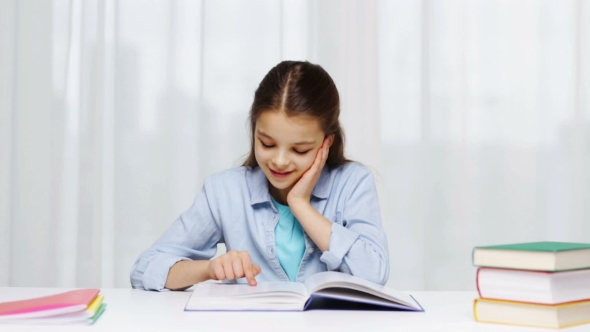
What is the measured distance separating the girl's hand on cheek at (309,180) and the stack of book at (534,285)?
0.52 m

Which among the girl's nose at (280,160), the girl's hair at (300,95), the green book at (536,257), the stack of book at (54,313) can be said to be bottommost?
the stack of book at (54,313)

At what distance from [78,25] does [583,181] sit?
185 centimetres

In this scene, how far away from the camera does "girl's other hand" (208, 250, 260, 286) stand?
3.76ft

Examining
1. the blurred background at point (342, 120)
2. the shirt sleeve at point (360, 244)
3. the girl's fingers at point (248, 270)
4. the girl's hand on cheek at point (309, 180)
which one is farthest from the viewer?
the blurred background at point (342, 120)

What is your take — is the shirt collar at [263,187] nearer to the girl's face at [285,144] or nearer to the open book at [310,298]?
the girl's face at [285,144]

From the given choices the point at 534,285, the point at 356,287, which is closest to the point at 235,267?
the point at 356,287

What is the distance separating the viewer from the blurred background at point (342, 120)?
2.32m

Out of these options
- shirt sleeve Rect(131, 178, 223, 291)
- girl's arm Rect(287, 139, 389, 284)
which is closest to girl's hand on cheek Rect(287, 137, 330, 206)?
girl's arm Rect(287, 139, 389, 284)

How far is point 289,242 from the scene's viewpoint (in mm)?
1482

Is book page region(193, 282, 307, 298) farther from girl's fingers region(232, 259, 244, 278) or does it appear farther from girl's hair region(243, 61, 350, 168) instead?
girl's hair region(243, 61, 350, 168)

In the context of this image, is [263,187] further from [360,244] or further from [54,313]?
[54,313]

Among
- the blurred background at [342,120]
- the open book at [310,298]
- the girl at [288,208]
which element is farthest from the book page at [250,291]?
the blurred background at [342,120]

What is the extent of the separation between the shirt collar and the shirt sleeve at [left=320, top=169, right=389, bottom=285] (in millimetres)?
71

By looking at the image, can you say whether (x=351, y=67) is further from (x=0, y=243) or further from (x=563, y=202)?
(x=0, y=243)
